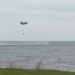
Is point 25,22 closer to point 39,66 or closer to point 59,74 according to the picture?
point 39,66

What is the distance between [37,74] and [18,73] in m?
1.46

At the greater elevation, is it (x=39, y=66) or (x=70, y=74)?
(x=70, y=74)

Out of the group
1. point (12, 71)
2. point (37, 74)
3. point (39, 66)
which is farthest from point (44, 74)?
point (39, 66)

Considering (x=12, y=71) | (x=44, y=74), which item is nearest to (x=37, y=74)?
(x=44, y=74)

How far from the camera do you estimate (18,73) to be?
88.6 ft

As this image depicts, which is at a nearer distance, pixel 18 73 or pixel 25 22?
pixel 18 73

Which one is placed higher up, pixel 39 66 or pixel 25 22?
pixel 25 22

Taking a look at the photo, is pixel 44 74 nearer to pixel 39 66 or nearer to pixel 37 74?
pixel 37 74

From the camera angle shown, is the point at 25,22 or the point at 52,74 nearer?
the point at 52,74

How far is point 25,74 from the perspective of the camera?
26672mm

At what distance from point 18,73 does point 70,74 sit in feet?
13.2

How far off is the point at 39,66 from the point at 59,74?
641 centimetres

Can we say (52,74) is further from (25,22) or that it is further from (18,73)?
(25,22)

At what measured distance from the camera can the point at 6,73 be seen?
2675 cm
